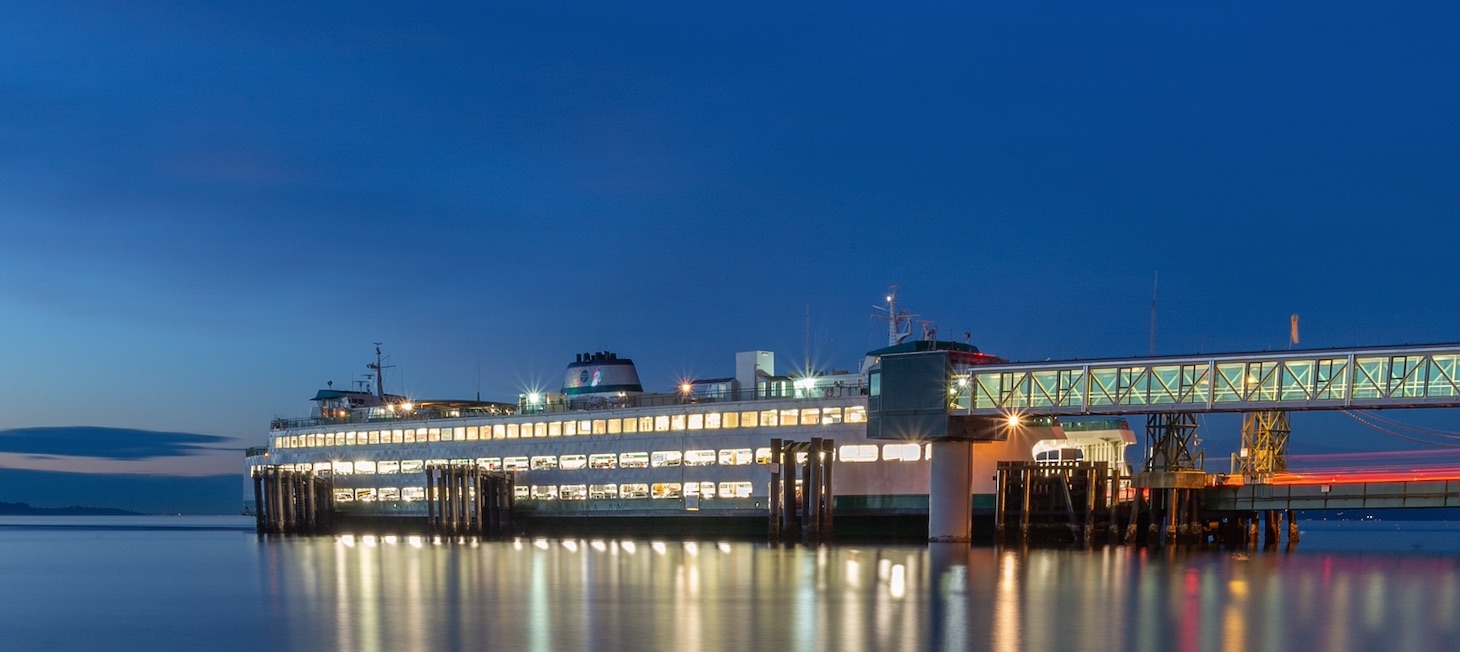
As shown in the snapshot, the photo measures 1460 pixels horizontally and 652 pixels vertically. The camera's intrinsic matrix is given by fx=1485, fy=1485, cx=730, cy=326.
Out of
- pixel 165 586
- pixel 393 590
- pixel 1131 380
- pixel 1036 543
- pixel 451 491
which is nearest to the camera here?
pixel 393 590

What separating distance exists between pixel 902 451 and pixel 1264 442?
861 inches

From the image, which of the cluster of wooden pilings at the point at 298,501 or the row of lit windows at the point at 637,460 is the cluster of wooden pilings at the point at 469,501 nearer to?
the row of lit windows at the point at 637,460

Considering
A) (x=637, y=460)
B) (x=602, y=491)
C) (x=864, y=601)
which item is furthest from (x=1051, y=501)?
(x=864, y=601)

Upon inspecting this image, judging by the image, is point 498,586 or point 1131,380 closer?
point 498,586

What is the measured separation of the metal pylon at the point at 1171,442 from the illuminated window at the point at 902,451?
35.9ft

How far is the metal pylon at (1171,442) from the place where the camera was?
69.0m

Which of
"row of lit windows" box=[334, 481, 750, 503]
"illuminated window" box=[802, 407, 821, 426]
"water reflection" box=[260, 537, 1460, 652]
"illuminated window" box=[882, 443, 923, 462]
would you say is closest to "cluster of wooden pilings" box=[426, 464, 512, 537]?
"row of lit windows" box=[334, 481, 750, 503]

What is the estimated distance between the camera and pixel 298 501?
9238 cm

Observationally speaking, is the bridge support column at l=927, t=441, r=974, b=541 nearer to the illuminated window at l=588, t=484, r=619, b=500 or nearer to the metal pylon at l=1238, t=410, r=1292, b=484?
the metal pylon at l=1238, t=410, r=1292, b=484

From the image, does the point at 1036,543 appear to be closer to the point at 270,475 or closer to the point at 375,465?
the point at 375,465

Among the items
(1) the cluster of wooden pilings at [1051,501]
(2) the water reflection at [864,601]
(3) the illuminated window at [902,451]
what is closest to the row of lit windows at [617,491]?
(3) the illuminated window at [902,451]

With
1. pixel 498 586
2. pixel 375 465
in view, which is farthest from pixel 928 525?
pixel 375 465

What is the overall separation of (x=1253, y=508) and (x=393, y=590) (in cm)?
4233

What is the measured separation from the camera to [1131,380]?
62.4m
